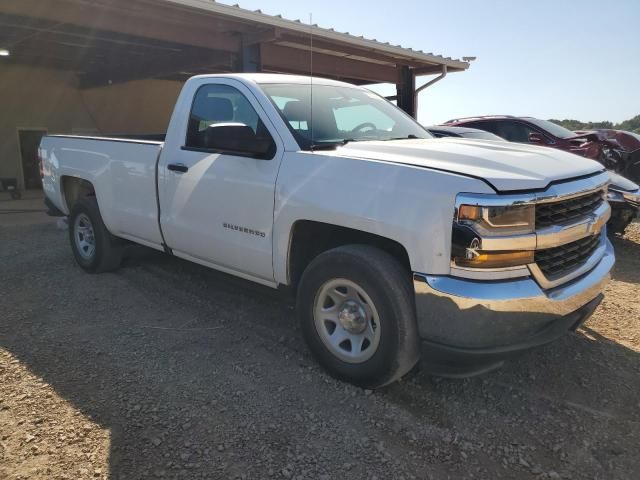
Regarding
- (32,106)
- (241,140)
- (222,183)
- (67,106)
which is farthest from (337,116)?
(67,106)

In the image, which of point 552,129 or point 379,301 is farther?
point 552,129

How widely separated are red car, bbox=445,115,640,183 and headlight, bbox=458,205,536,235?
644 cm

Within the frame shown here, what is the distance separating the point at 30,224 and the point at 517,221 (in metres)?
8.82

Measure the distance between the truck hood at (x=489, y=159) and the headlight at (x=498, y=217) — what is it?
107mm

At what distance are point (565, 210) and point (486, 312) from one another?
0.79 meters

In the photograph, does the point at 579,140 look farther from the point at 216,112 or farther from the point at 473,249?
the point at 473,249

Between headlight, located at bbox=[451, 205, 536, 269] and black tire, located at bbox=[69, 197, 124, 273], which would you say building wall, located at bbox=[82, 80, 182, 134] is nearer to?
black tire, located at bbox=[69, 197, 124, 273]

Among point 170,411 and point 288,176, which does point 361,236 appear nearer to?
point 288,176

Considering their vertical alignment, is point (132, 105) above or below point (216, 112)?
above

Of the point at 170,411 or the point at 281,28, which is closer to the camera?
Answer: the point at 170,411

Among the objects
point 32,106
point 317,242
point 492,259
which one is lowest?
point 317,242

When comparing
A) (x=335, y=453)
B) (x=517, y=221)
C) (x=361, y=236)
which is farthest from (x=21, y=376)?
(x=517, y=221)

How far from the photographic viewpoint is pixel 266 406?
2951mm

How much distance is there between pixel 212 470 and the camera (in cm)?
242
